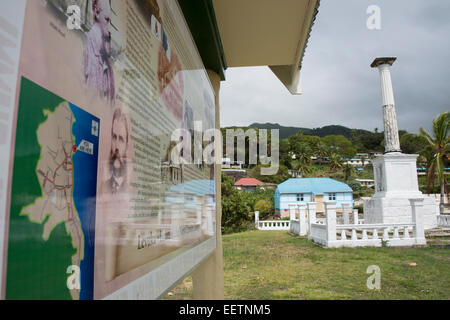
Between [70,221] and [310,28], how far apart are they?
7.38 feet

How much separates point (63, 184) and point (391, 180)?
38.6 feet

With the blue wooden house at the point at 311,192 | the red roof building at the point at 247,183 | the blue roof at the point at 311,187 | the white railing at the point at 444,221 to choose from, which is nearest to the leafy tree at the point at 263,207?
the blue wooden house at the point at 311,192

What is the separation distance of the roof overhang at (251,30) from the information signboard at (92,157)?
902mm

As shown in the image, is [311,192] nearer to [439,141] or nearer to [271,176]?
[439,141]

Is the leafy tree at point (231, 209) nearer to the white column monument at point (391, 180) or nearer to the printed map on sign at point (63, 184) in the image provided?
the white column monument at point (391, 180)

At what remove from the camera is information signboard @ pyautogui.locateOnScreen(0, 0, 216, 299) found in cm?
41

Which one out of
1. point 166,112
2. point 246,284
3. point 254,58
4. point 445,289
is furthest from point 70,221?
point 445,289

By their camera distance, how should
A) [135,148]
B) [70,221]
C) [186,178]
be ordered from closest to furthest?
1. [70,221]
2. [135,148]
3. [186,178]

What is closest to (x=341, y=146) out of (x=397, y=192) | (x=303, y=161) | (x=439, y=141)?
(x=303, y=161)

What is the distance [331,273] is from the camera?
190 inches

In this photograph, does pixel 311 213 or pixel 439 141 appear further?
pixel 439 141

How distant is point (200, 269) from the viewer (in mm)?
2395
